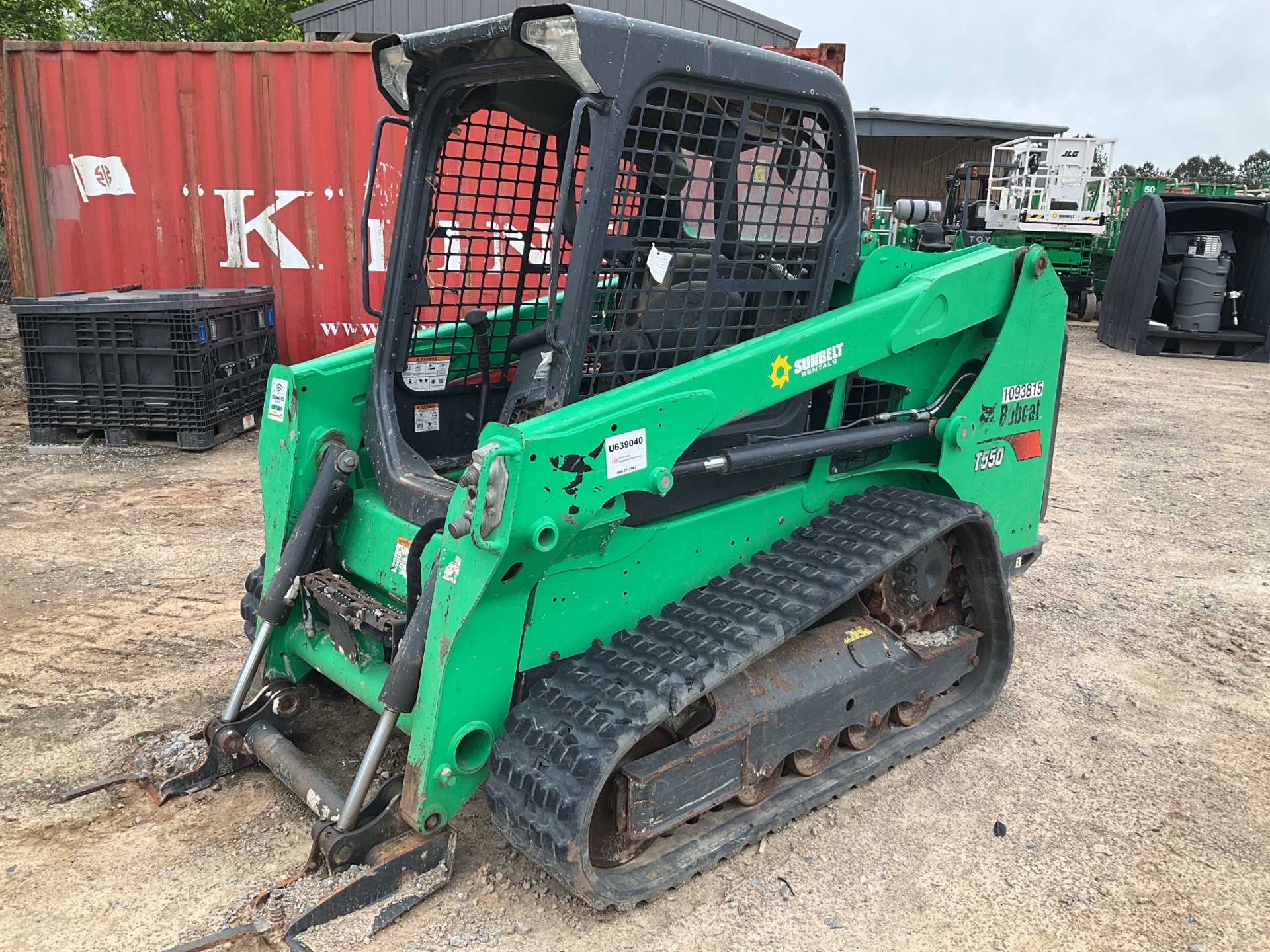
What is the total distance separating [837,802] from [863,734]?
0.25 m

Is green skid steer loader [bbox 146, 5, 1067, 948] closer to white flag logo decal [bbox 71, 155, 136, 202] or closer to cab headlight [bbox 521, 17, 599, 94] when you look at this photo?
cab headlight [bbox 521, 17, 599, 94]

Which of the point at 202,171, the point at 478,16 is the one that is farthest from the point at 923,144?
the point at 202,171

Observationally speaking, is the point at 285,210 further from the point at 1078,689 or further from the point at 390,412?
the point at 1078,689

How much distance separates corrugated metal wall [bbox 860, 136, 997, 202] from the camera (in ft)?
92.9

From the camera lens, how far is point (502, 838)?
284cm

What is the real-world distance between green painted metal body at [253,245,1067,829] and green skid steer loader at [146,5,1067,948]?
12mm

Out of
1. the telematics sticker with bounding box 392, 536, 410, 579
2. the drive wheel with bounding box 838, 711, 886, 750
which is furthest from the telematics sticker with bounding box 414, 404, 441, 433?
the drive wheel with bounding box 838, 711, 886, 750

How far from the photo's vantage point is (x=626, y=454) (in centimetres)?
246

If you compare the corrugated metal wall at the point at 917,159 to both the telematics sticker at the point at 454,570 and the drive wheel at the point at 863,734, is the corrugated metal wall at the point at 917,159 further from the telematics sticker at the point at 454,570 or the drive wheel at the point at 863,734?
the telematics sticker at the point at 454,570

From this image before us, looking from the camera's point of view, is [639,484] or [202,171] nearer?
[639,484]

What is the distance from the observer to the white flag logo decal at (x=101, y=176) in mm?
8242

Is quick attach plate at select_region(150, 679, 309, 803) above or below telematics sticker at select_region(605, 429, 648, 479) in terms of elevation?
below

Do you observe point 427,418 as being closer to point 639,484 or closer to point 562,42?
point 639,484

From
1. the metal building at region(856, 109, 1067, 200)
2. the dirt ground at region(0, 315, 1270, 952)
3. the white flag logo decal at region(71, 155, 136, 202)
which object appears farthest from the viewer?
the metal building at region(856, 109, 1067, 200)
